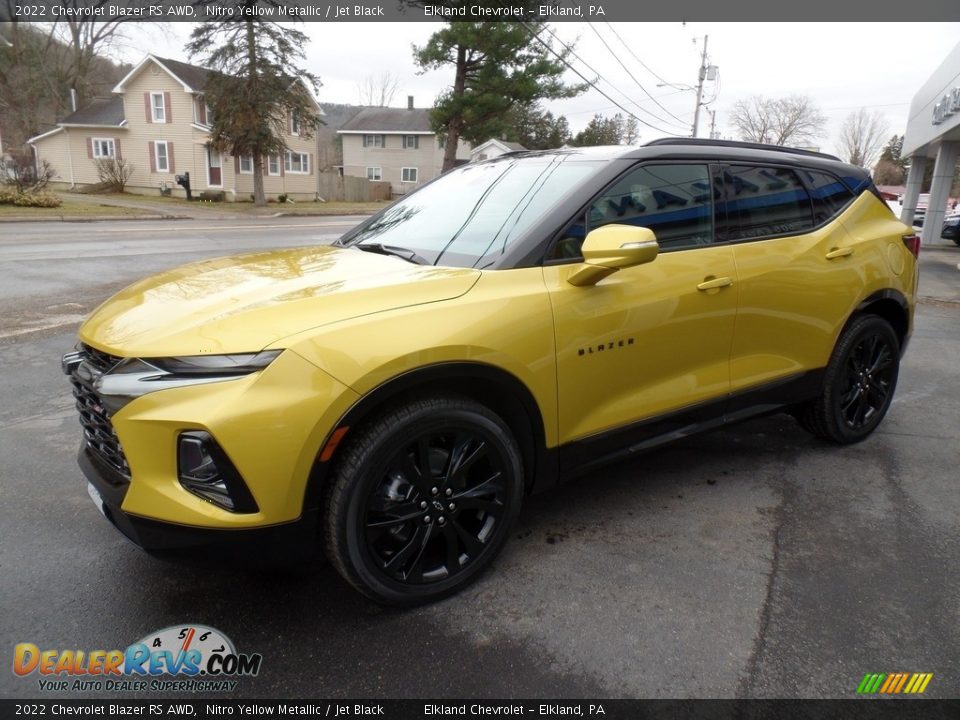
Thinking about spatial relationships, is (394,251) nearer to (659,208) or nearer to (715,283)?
(659,208)

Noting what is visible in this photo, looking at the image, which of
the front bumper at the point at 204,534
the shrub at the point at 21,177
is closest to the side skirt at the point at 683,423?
the front bumper at the point at 204,534

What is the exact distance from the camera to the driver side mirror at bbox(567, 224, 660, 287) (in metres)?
2.55

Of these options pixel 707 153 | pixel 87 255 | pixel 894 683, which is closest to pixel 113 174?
pixel 87 255

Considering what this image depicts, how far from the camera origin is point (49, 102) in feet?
154

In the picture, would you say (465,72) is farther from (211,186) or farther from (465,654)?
(465,654)

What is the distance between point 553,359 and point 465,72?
36152 millimetres

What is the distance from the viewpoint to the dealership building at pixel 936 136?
56.2 ft

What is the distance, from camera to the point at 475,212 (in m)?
3.17

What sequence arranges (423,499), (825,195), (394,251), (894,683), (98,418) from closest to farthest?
(894,683), (98,418), (423,499), (394,251), (825,195)

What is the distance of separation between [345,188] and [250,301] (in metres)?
45.4

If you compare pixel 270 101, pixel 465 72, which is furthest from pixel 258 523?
pixel 465 72

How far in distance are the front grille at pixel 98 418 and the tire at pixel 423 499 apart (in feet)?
2.39

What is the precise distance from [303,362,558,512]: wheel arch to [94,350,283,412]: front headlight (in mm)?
334

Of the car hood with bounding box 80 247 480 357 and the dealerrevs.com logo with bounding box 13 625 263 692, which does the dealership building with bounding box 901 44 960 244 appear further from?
the dealerrevs.com logo with bounding box 13 625 263 692
